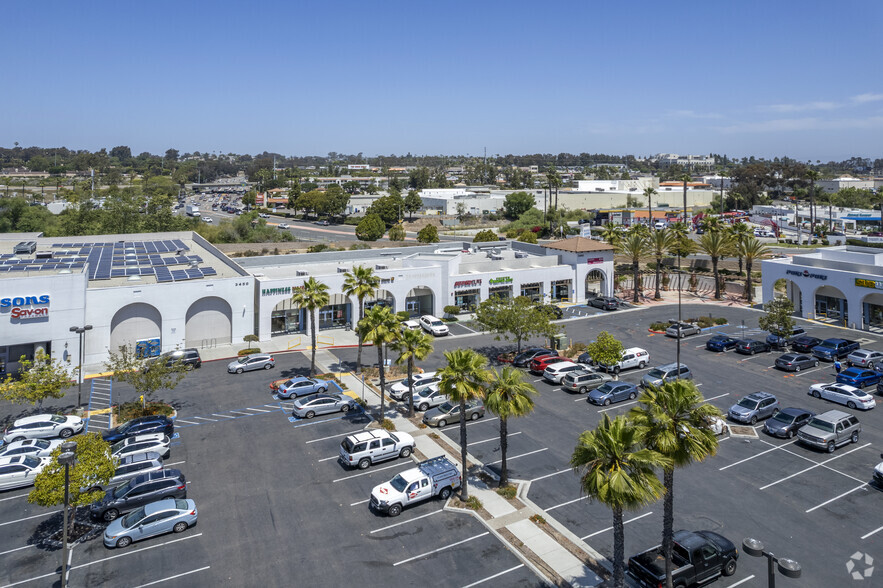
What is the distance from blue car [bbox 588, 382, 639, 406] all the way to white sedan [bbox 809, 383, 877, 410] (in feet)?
39.3

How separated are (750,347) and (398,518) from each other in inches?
1452

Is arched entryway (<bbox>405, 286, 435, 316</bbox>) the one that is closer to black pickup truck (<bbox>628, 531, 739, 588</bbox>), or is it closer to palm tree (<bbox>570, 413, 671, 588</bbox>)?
black pickup truck (<bbox>628, 531, 739, 588</bbox>)

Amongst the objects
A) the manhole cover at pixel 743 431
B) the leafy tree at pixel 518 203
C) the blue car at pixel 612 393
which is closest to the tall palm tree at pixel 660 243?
the blue car at pixel 612 393

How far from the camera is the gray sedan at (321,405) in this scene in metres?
36.4

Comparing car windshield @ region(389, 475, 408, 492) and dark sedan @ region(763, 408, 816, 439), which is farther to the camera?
dark sedan @ region(763, 408, 816, 439)

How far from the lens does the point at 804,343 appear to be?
161 feet

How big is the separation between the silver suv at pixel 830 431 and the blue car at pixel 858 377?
9248mm

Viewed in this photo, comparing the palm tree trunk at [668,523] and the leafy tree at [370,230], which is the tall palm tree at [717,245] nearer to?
the palm tree trunk at [668,523]

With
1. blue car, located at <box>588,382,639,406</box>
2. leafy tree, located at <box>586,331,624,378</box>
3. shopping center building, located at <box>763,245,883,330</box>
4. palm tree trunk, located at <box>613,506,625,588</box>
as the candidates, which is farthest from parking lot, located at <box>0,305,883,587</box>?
shopping center building, located at <box>763,245,883,330</box>

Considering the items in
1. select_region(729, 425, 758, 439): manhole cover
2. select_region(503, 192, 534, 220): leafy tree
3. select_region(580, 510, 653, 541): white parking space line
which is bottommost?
select_region(580, 510, 653, 541): white parking space line

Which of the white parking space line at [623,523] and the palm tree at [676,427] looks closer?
the palm tree at [676,427]

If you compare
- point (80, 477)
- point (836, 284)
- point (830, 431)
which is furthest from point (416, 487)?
point (836, 284)

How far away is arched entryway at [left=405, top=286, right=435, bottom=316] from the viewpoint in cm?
6144

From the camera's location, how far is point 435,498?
88.5ft
